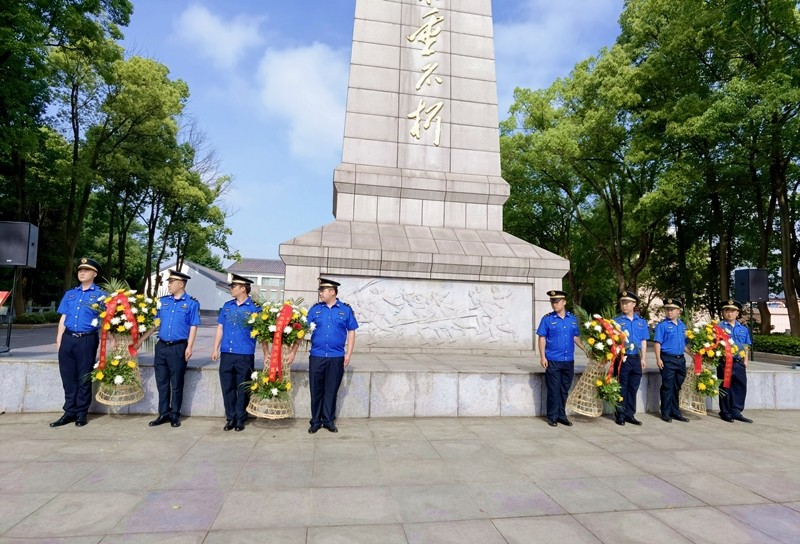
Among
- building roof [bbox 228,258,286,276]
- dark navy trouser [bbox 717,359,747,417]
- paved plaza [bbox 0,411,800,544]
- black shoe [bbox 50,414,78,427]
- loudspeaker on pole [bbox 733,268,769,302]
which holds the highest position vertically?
building roof [bbox 228,258,286,276]

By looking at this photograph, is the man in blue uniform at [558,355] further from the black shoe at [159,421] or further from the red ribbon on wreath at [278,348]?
the black shoe at [159,421]

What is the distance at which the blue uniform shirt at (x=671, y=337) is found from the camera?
267 inches

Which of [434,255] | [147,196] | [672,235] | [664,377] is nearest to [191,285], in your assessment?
[147,196]

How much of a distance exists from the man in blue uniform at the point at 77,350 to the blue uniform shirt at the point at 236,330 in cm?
152

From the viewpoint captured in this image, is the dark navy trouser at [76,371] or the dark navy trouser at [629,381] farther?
the dark navy trouser at [629,381]

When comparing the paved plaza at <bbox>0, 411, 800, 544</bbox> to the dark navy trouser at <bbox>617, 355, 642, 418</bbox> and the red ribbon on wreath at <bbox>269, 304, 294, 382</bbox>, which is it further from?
the red ribbon on wreath at <bbox>269, 304, 294, 382</bbox>

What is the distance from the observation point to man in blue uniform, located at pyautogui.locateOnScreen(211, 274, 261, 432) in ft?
18.6

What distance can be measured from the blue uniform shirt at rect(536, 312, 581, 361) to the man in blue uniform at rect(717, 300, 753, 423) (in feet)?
8.67

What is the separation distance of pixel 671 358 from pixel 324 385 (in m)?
5.05

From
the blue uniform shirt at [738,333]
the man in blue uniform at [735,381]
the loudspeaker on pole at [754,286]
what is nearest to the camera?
the man in blue uniform at [735,381]

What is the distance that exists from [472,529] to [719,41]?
2074 cm

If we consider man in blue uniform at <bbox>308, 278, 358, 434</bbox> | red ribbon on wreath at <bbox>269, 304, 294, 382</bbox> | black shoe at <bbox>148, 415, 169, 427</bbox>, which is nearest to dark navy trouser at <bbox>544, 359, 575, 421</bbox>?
man in blue uniform at <bbox>308, 278, 358, 434</bbox>

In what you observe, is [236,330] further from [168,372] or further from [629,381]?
[629,381]

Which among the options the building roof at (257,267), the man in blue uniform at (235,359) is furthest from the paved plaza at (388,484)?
the building roof at (257,267)
